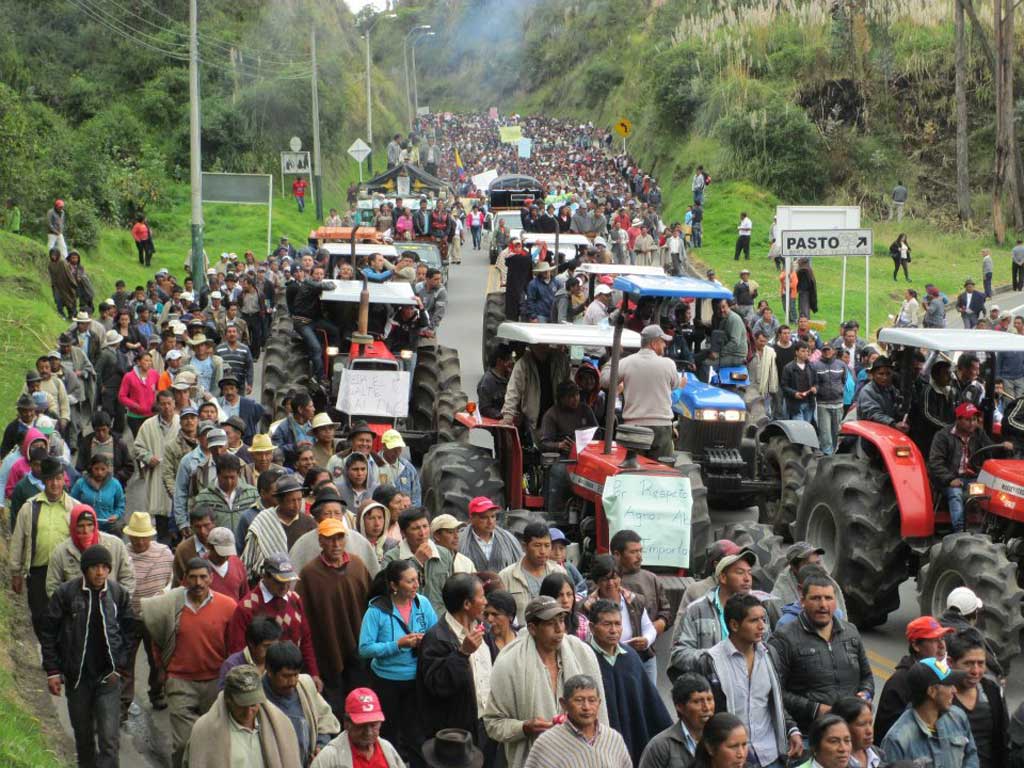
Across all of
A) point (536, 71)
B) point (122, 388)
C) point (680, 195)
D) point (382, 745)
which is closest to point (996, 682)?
point (382, 745)

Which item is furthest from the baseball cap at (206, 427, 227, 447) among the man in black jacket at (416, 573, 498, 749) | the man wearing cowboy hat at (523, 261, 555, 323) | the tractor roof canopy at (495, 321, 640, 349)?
the man wearing cowboy hat at (523, 261, 555, 323)

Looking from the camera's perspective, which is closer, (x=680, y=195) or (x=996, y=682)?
(x=996, y=682)

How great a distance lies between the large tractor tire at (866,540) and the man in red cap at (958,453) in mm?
623

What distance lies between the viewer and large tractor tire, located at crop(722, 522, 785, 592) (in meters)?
11.7

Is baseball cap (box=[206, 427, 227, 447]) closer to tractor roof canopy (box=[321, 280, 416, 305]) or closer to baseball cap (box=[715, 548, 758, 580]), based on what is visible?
baseball cap (box=[715, 548, 758, 580])

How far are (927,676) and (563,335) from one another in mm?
6244

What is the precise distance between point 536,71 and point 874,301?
3349 inches

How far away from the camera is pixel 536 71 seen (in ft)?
394

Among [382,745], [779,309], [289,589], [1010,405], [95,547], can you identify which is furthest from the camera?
[779,309]

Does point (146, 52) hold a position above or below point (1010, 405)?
above

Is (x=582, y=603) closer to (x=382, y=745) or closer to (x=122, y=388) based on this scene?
(x=382, y=745)

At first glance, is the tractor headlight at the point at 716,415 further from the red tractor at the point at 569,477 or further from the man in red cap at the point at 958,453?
the man in red cap at the point at 958,453

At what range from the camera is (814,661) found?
880 cm

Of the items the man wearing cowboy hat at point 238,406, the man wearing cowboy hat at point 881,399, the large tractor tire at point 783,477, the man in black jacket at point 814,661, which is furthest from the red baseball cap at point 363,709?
the man wearing cowboy hat at point 238,406
